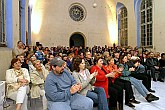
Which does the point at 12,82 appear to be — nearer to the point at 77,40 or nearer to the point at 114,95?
the point at 114,95

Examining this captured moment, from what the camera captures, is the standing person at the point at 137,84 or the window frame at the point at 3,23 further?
the window frame at the point at 3,23

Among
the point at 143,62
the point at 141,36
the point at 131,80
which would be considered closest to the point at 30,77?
the point at 131,80

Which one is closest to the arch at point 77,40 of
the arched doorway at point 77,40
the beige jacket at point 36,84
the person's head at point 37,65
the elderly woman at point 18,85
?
the arched doorway at point 77,40

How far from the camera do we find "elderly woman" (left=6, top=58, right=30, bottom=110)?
331 cm

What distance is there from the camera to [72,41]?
53.7 ft

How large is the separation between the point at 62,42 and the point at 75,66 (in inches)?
447

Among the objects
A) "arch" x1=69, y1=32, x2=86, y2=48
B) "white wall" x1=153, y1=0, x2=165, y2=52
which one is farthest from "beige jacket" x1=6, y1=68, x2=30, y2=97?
"arch" x1=69, y1=32, x2=86, y2=48

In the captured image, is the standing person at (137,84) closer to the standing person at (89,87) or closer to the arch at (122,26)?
the standing person at (89,87)

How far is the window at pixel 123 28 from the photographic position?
14525mm

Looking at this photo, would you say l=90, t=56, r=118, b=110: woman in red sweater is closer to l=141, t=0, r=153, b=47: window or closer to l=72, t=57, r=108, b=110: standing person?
l=72, t=57, r=108, b=110: standing person

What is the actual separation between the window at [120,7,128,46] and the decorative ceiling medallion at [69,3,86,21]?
8.99ft

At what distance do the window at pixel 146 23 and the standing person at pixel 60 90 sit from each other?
947 cm

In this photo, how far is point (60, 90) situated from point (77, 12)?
42.4 ft

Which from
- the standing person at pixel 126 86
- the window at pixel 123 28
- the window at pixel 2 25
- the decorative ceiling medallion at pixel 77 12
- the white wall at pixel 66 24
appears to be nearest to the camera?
the standing person at pixel 126 86
